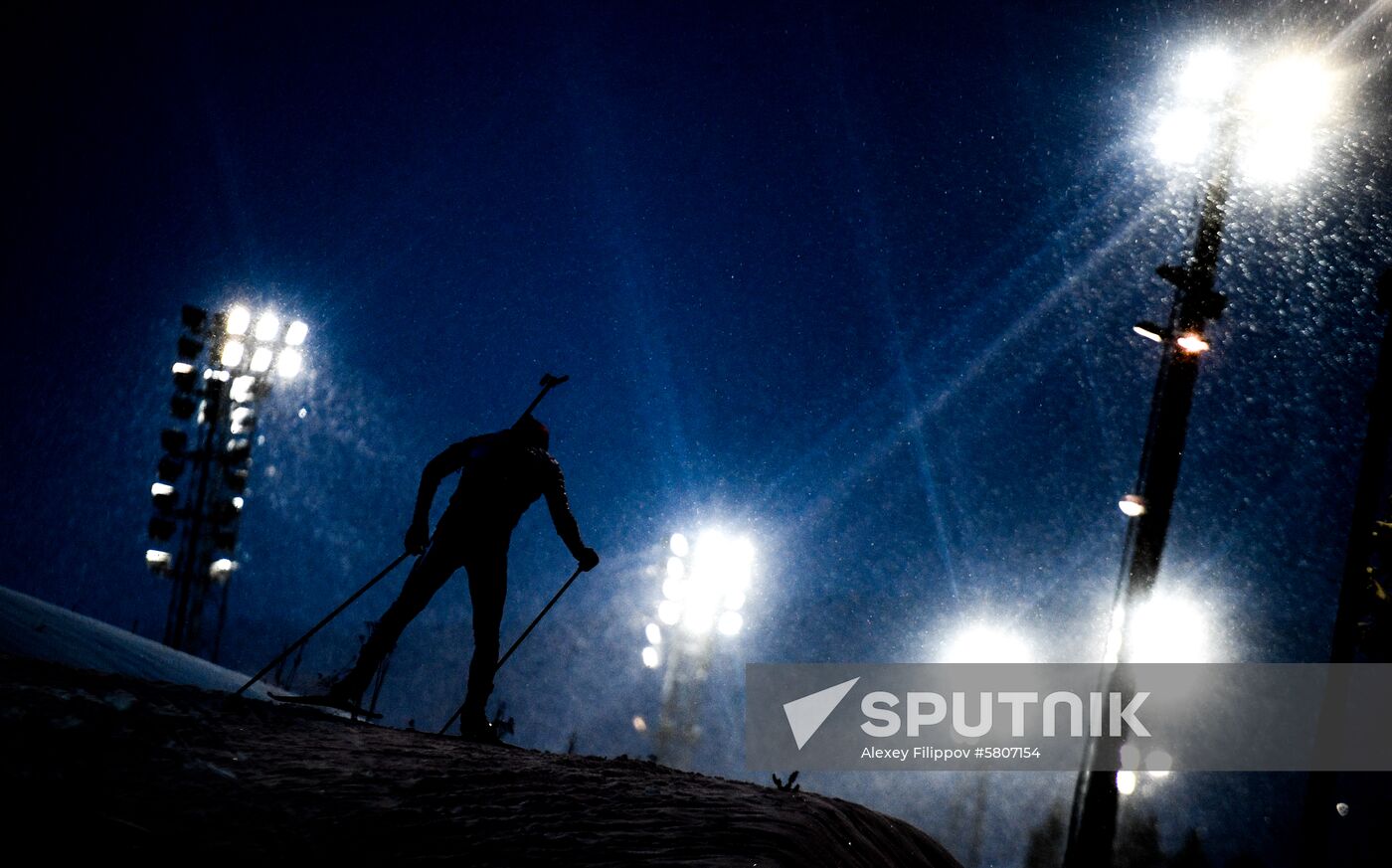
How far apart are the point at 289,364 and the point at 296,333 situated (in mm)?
793

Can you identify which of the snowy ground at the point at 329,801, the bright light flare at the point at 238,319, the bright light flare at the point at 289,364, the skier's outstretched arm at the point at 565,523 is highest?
the bright light flare at the point at 238,319

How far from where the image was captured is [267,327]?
788 inches

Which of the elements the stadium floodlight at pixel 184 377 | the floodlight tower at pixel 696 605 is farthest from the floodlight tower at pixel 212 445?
the floodlight tower at pixel 696 605

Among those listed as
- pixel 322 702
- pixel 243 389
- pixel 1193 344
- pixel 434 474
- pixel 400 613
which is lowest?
pixel 322 702

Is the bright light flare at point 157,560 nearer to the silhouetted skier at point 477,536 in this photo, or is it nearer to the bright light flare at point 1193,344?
the silhouetted skier at point 477,536

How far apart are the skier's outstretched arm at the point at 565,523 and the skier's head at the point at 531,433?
0.19 m

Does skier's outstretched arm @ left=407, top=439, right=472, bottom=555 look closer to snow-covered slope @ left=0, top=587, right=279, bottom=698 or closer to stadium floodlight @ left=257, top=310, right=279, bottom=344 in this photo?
snow-covered slope @ left=0, top=587, right=279, bottom=698

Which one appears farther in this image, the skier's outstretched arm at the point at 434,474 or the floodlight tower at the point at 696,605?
the floodlight tower at the point at 696,605

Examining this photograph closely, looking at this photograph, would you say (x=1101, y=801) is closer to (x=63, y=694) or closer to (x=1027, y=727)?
(x=63, y=694)

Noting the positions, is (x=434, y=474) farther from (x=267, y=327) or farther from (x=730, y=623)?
(x=730, y=623)

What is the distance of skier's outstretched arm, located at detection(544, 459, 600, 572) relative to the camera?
22.2 feet

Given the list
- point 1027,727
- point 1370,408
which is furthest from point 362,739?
point 1027,727

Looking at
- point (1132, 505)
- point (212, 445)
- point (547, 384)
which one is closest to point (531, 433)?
point (547, 384)

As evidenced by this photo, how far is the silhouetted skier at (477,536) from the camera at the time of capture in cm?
622
